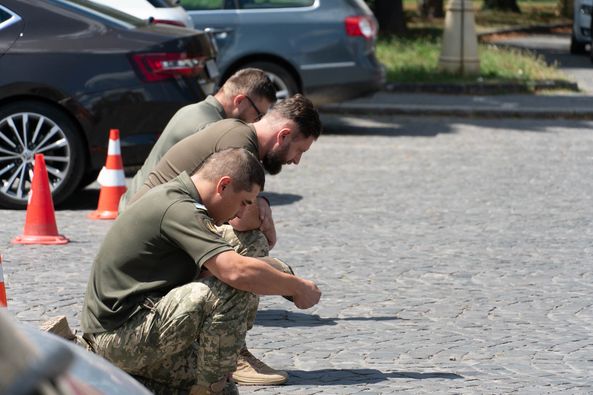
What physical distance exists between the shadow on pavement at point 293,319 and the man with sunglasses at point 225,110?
34.8 inches

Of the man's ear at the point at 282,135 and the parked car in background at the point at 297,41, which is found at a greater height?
the man's ear at the point at 282,135

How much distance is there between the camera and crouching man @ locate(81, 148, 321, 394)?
482cm

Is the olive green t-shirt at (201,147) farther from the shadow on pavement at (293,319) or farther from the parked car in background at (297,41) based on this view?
the parked car in background at (297,41)

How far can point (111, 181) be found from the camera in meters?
9.48

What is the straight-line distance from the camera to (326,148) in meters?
13.7

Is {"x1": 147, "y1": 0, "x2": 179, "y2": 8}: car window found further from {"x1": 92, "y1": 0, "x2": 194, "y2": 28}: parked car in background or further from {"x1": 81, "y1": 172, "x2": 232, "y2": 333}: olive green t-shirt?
{"x1": 81, "y1": 172, "x2": 232, "y2": 333}: olive green t-shirt

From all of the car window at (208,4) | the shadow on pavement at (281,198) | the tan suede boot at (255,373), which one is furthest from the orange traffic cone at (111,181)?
the car window at (208,4)

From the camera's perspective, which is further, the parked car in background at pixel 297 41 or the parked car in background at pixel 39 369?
the parked car in background at pixel 297 41

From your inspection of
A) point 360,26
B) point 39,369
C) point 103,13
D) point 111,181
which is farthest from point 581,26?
point 39,369

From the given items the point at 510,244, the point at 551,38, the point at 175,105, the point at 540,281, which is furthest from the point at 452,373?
the point at 551,38

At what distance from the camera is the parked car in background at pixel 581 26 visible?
26.9 metres

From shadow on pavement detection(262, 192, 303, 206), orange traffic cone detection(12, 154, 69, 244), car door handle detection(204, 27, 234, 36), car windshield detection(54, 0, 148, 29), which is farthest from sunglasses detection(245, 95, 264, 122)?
car door handle detection(204, 27, 234, 36)

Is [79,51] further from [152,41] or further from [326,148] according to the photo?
[326,148]

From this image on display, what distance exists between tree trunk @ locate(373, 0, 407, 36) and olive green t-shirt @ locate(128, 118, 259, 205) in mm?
22384
